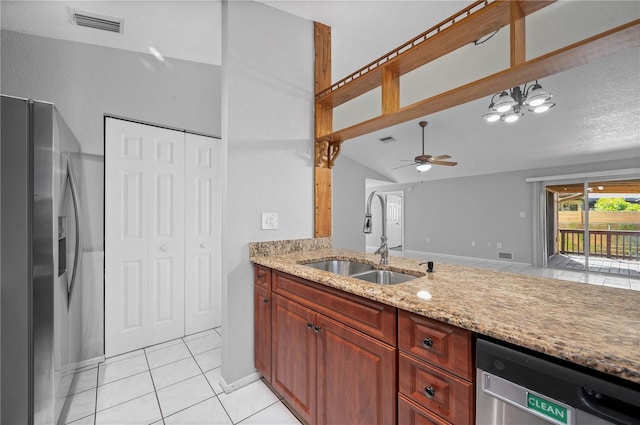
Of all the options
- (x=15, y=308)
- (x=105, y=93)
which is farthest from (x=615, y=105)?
(x=15, y=308)

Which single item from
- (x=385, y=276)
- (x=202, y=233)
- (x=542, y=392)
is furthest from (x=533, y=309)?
(x=202, y=233)

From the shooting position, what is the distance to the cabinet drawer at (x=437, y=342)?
2.74 ft

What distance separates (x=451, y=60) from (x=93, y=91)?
3.96 m

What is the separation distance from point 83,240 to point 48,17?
1.65m

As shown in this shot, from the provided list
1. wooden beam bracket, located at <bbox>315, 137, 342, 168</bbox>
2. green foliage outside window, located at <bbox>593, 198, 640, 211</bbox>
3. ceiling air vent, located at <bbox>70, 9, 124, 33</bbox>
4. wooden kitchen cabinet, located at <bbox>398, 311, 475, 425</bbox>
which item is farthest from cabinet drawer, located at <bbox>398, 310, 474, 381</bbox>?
green foliage outside window, located at <bbox>593, 198, 640, 211</bbox>

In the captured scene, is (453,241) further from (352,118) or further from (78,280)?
(78,280)

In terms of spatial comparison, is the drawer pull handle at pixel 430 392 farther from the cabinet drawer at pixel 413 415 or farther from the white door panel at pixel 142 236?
the white door panel at pixel 142 236

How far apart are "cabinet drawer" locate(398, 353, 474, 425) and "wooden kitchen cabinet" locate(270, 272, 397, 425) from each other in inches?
Result: 2.2

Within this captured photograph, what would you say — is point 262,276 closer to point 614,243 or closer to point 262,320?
point 262,320

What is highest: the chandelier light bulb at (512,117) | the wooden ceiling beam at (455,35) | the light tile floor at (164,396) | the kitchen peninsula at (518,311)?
the chandelier light bulb at (512,117)

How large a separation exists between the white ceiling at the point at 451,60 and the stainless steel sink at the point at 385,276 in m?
2.02

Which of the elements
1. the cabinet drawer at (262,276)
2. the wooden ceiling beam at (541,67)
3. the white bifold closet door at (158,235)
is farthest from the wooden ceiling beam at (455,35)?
the white bifold closet door at (158,235)

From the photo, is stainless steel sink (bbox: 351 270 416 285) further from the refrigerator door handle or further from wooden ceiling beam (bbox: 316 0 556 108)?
the refrigerator door handle

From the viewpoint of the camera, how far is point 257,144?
6.66 ft
